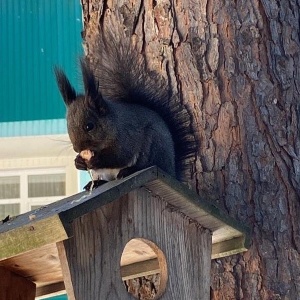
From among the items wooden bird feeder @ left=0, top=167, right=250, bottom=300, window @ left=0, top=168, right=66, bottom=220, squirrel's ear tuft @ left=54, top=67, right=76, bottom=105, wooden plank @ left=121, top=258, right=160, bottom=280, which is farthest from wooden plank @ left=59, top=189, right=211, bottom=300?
window @ left=0, top=168, right=66, bottom=220

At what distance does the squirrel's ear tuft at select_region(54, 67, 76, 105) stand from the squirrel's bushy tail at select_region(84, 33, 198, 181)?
3.1 inches

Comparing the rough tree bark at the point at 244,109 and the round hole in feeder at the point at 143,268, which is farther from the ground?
the rough tree bark at the point at 244,109

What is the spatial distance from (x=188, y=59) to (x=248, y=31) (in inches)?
6.0

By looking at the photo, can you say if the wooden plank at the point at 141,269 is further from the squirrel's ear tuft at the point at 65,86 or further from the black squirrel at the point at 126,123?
the squirrel's ear tuft at the point at 65,86

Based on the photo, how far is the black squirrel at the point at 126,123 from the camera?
1.91 metres

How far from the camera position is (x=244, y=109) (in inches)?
73.5

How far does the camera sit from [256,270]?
5.92ft

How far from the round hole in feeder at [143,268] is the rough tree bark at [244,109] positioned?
14cm

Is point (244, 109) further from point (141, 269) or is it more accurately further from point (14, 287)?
point (14, 287)

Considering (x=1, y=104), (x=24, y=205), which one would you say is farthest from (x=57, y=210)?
(x=24, y=205)

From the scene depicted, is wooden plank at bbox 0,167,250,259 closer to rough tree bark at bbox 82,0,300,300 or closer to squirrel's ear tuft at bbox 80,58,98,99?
rough tree bark at bbox 82,0,300,300

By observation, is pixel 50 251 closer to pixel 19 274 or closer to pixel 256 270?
pixel 19 274

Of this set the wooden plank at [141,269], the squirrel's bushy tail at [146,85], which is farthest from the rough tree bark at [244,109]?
the wooden plank at [141,269]

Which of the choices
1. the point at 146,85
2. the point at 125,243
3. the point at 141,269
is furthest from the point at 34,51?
the point at 125,243
